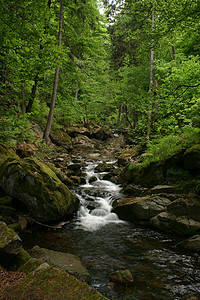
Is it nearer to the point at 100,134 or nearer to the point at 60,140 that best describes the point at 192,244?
the point at 60,140

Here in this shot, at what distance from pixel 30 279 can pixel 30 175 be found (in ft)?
15.1

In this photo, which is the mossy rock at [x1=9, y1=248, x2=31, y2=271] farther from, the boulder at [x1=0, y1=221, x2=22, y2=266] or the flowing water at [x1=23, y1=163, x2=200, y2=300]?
the flowing water at [x1=23, y1=163, x2=200, y2=300]

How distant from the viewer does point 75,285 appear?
83.2 inches

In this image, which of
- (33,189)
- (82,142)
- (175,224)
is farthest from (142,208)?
(82,142)

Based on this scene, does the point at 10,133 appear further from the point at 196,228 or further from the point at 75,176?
the point at 196,228

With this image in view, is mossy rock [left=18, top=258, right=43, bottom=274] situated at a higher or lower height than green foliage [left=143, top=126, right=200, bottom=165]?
lower

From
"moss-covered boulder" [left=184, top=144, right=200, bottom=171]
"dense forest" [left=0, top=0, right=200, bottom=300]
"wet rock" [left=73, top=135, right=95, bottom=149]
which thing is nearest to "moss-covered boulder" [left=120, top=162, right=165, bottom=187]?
"dense forest" [left=0, top=0, right=200, bottom=300]

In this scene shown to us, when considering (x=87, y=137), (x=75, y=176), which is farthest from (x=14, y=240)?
(x=87, y=137)

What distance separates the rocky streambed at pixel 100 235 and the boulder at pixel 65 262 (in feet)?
0.06

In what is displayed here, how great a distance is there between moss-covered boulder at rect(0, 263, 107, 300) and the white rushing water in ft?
15.2

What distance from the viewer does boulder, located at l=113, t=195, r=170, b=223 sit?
6.64 metres

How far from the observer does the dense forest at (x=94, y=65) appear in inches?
248

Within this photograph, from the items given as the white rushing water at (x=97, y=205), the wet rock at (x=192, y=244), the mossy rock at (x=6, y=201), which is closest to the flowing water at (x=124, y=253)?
the white rushing water at (x=97, y=205)

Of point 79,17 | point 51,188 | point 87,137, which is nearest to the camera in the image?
point 51,188
